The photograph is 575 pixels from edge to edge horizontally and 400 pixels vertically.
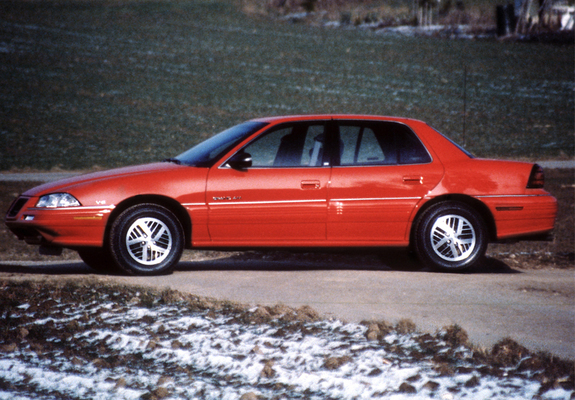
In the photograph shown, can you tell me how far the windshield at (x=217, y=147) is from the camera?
7.64 meters

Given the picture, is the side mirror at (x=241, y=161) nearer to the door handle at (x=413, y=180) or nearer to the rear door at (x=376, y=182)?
the rear door at (x=376, y=182)

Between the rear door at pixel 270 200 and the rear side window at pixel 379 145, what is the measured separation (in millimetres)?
320

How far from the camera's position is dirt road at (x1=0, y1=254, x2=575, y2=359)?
19.1 feet

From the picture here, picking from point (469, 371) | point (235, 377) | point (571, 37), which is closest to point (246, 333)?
point (235, 377)

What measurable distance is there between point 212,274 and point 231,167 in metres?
1.07

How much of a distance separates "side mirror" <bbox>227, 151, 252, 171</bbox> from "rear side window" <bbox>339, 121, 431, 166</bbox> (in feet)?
3.01

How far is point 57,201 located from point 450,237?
373 cm

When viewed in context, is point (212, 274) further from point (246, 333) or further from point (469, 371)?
point (469, 371)

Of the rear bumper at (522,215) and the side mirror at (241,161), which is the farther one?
the rear bumper at (522,215)

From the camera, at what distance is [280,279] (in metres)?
7.50

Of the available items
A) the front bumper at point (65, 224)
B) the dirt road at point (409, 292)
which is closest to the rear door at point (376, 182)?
the dirt road at point (409, 292)

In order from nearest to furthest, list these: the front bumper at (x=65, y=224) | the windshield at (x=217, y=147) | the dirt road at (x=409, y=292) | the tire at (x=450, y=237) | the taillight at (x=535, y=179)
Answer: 1. the dirt road at (x=409, y=292)
2. the front bumper at (x=65, y=224)
3. the windshield at (x=217, y=147)
4. the tire at (x=450, y=237)
5. the taillight at (x=535, y=179)

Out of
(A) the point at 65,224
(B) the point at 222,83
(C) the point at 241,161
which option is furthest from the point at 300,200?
(B) the point at 222,83

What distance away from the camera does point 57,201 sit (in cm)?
727
